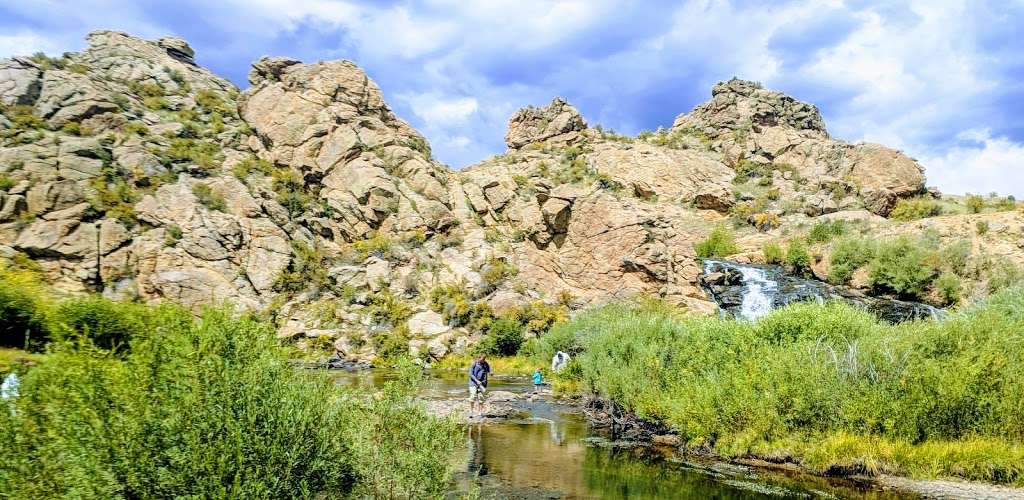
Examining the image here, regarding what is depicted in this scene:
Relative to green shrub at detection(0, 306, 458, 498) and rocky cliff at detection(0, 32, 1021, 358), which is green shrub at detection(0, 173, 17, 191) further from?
green shrub at detection(0, 306, 458, 498)

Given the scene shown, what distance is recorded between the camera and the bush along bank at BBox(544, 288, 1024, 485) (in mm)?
15762

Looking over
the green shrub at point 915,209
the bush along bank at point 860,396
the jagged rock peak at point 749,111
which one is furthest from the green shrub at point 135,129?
Answer: the green shrub at point 915,209

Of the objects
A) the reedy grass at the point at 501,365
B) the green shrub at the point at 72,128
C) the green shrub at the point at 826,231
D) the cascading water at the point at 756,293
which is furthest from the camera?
the green shrub at the point at 72,128

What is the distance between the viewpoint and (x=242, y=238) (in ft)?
205

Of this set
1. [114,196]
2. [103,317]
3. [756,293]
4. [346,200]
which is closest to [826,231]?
[756,293]

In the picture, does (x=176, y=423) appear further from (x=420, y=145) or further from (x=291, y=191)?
(x=420, y=145)

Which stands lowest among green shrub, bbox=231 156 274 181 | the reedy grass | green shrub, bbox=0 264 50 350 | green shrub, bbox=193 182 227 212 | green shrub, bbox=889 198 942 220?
the reedy grass

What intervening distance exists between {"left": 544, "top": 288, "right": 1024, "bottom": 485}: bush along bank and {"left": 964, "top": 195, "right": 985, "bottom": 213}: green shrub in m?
53.9

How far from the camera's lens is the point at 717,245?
66438 mm

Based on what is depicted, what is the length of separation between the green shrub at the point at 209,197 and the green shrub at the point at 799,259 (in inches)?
2317

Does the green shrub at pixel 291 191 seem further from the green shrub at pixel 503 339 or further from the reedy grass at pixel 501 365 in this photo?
the green shrub at pixel 503 339

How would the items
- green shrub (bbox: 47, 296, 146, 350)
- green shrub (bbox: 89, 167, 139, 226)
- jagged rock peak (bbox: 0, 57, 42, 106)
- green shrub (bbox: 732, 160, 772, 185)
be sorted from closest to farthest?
1. green shrub (bbox: 47, 296, 146, 350)
2. green shrub (bbox: 89, 167, 139, 226)
3. jagged rock peak (bbox: 0, 57, 42, 106)
4. green shrub (bbox: 732, 160, 772, 185)

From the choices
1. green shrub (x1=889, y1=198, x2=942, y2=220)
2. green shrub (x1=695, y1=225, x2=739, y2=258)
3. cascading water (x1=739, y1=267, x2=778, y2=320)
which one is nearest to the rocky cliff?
green shrub (x1=889, y1=198, x2=942, y2=220)

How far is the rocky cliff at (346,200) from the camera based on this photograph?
182 feet
